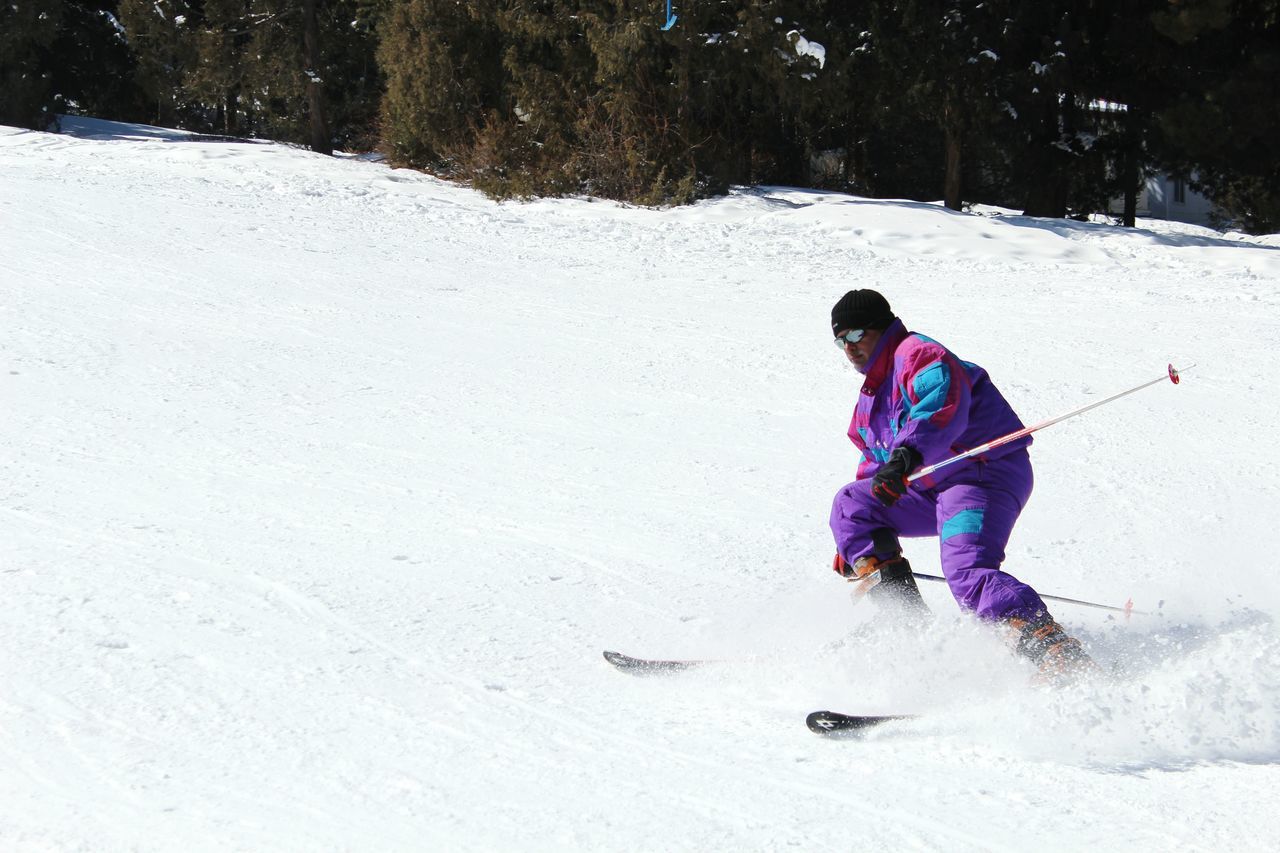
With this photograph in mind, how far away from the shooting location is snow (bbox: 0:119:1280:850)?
10.2ft

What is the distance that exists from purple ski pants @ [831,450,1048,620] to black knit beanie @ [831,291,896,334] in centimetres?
52

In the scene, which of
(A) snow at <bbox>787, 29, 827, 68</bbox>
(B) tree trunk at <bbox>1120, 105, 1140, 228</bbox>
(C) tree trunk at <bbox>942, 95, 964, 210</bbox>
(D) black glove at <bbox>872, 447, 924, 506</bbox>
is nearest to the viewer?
(D) black glove at <bbox>872, 447, 924, 506</bbox>

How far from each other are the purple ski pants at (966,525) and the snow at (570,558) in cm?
17

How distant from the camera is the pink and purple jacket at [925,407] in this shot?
150 inches

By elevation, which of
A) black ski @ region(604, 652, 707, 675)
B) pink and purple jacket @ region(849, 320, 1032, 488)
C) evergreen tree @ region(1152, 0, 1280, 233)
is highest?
A: evergreen tree @ region(1152, 0, 1280, 233)

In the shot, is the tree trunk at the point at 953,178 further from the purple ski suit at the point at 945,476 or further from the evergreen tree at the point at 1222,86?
the purple ski suit at the point at 945,476

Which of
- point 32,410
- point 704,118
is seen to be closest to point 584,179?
point 704,118

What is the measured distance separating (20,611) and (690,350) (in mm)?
5428

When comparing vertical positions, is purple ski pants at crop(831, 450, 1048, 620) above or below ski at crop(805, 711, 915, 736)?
above

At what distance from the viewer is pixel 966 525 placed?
3801 mm

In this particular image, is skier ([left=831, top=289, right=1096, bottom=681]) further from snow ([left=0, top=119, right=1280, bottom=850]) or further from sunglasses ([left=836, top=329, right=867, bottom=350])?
snow ([left=0, top=119, right=1280, bottom=850])

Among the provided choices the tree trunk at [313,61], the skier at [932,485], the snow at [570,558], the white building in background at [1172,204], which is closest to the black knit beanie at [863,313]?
the skier at [932,485]

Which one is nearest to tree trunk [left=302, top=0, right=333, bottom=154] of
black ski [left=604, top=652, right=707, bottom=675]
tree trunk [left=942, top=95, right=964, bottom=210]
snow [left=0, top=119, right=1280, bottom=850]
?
snow [left=0, top=119, right=1280, bottom=850]

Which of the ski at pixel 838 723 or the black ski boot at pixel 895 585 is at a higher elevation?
the black ski boot at pixel 895 585
